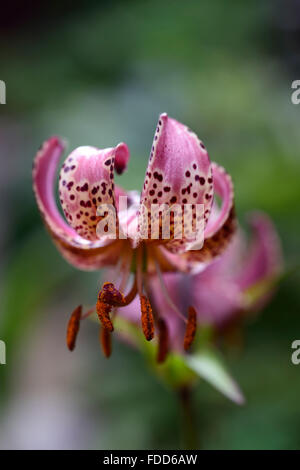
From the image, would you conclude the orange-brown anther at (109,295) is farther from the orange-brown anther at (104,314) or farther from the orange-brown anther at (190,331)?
the orange-brown anther at (190,331)

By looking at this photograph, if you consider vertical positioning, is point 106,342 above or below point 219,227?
below

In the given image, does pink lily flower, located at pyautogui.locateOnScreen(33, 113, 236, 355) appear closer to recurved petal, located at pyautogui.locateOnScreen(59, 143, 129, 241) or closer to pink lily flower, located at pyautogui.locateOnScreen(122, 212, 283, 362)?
recurved petal, located at pyautogui.locateOnScreen(59, 143, 129, 241)
